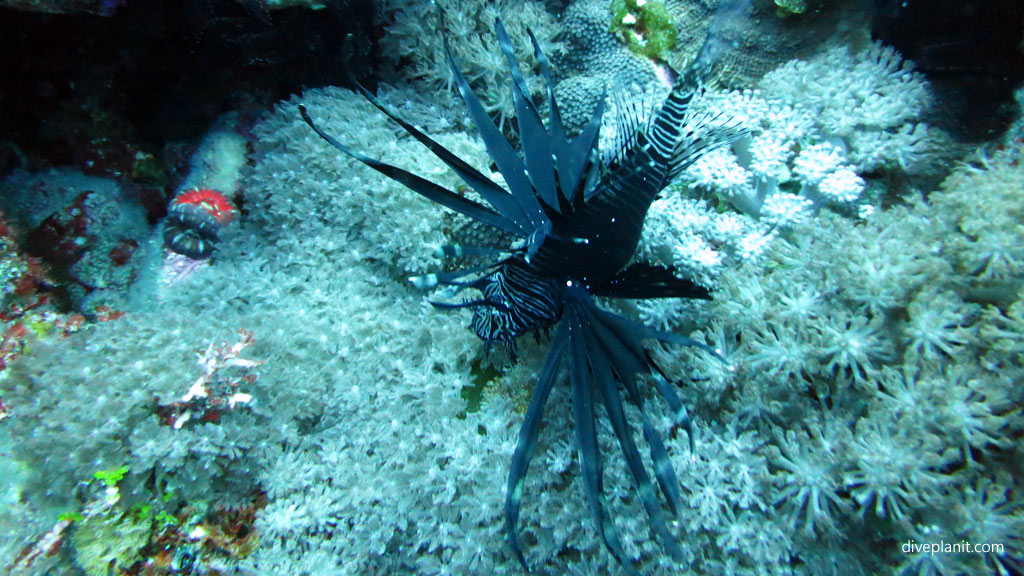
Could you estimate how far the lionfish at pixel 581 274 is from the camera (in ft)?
6.03

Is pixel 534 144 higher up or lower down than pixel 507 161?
higher up

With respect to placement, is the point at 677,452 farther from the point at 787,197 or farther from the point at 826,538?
the point at 787,197

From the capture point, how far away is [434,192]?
7.03ft

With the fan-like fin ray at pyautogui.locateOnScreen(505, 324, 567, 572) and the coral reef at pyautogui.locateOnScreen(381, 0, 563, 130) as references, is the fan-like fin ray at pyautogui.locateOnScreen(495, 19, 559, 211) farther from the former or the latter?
the coral reef at pyautogui.locateOnScreen(381, 0, 563, 130)

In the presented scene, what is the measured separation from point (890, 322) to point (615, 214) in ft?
4.67

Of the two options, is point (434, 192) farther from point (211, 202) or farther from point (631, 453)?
point (211, 202)

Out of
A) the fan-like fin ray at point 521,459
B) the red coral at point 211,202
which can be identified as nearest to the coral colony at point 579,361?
the fan-like fin ray at point 521,459

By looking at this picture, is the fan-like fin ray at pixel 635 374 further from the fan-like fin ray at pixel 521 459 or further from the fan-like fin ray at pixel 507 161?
the fan-like fin ray at pixel 507 161

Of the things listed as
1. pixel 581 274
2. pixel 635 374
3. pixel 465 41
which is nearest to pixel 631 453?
pixel 635 374

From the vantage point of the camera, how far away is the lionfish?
1.84m

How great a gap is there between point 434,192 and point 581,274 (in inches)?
31.8

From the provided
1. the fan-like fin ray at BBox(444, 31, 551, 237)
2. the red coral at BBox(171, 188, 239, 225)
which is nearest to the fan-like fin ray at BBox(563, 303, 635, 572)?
the fan-like fin ray at BBox(444, 31, 551, 237)

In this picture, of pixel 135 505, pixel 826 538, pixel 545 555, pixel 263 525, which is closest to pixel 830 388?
pixel 826 538

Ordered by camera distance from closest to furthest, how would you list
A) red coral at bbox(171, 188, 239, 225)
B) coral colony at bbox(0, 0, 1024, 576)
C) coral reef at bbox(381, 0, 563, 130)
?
coral colony at bbox(0, 0, 1024, 576) → red coral at bbox(171, 188, 239, 225) → coral reef at bbox(381, 0, 563, 130)
